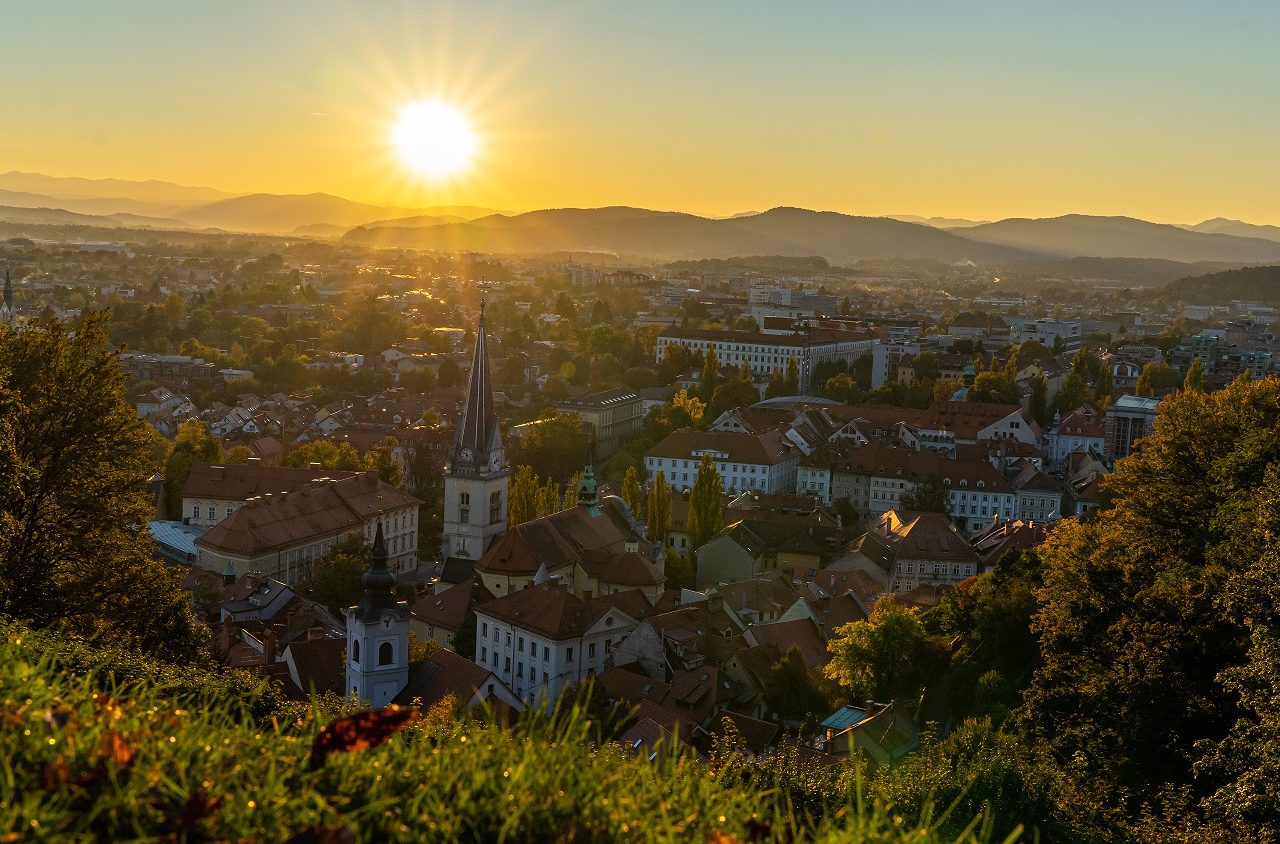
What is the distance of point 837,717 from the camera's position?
1930 cm

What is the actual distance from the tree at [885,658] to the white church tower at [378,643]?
719cm

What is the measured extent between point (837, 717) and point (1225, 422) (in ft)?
22.7

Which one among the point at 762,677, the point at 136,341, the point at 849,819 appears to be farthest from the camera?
the point at 136,341

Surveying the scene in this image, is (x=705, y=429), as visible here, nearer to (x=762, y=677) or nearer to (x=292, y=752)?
(x=762, y=677)

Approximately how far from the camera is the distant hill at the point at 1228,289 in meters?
Result: 190

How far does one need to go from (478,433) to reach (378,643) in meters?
12.3

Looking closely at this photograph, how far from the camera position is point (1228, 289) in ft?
636

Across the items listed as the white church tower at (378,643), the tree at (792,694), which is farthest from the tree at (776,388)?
the white church tower at (378,643)

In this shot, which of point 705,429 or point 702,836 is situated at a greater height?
point 702,836

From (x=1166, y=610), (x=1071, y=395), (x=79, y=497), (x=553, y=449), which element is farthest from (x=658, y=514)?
(x=1071, y=395)

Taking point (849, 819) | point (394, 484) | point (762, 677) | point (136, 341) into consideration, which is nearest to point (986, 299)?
point (136, 341)

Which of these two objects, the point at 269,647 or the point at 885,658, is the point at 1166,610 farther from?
the point at 269,647

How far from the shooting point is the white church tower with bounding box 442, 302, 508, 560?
3178 cm

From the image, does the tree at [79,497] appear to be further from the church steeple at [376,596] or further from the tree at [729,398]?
the tree at [729,398]
